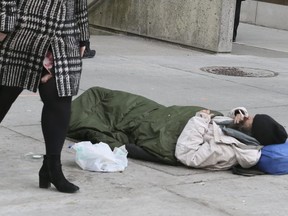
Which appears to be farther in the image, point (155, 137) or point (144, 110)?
point (144, 110)

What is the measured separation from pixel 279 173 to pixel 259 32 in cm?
996

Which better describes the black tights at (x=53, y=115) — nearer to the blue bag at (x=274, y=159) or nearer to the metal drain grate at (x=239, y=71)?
the blue bag at (x=274, y=159)

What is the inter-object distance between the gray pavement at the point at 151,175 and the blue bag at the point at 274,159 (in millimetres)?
68

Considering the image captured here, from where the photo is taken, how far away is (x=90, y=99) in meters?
6.10

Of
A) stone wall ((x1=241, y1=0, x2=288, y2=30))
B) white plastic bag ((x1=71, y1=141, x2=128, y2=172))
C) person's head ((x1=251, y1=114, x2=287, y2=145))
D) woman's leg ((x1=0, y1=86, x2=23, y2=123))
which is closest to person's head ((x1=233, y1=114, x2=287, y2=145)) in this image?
person's head ((x1=251, y1=114, x2=287, y2=145))

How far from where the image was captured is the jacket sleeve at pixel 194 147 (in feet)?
17.3

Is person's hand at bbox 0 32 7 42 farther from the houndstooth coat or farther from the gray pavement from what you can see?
the gray pavement

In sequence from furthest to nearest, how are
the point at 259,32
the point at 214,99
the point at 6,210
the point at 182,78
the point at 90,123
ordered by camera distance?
the point at 259,32 → the point at 182,78 → the point at 214,99 → the point at 90,123 → the point at 6,210

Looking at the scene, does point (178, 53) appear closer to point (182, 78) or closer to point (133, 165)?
point (182, 78)

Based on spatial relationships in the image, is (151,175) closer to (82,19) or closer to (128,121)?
(128,121)

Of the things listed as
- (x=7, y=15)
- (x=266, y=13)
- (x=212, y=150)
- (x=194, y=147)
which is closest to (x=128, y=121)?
(x=194, y=147)

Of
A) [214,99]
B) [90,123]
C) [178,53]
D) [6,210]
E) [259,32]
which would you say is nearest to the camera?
[6,210]

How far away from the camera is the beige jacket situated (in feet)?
17.2

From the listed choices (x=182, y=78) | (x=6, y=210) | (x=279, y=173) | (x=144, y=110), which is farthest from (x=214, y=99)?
(x=6, y=210)
